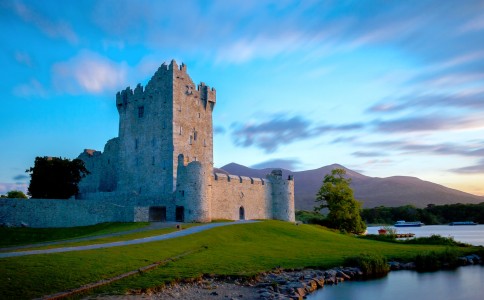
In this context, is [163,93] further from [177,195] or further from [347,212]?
[347,212]

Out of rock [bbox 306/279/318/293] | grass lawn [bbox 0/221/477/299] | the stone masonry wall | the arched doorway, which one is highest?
the stone masonry wall

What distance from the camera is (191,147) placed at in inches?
1975

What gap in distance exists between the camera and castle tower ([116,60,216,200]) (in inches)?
1884

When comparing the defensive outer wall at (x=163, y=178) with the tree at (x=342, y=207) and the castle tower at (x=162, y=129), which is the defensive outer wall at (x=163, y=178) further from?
the tree at (x=342, y=207)

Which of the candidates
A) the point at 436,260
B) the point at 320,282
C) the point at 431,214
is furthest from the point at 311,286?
the point at 431,214

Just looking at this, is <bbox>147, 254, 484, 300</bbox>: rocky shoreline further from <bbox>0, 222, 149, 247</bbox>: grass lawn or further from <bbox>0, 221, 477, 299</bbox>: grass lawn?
<bbox>0, 222, 149, 247</bbox>: grass lawn

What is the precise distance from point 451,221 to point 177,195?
3099 inches

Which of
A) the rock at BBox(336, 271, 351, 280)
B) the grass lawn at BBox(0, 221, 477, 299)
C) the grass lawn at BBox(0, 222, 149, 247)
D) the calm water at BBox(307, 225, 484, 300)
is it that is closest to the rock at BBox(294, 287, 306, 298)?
the calm water at BBox(307, 225, 484, 300)

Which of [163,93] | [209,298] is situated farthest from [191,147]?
[209,298]

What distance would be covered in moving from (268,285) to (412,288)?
310 inches

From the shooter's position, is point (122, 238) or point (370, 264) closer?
point (370, 264)

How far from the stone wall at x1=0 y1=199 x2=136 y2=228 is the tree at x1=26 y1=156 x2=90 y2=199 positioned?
8.97m

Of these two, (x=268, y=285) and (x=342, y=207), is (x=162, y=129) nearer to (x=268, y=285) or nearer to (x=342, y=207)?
(x=342, y=207)

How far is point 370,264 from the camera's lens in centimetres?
2466
